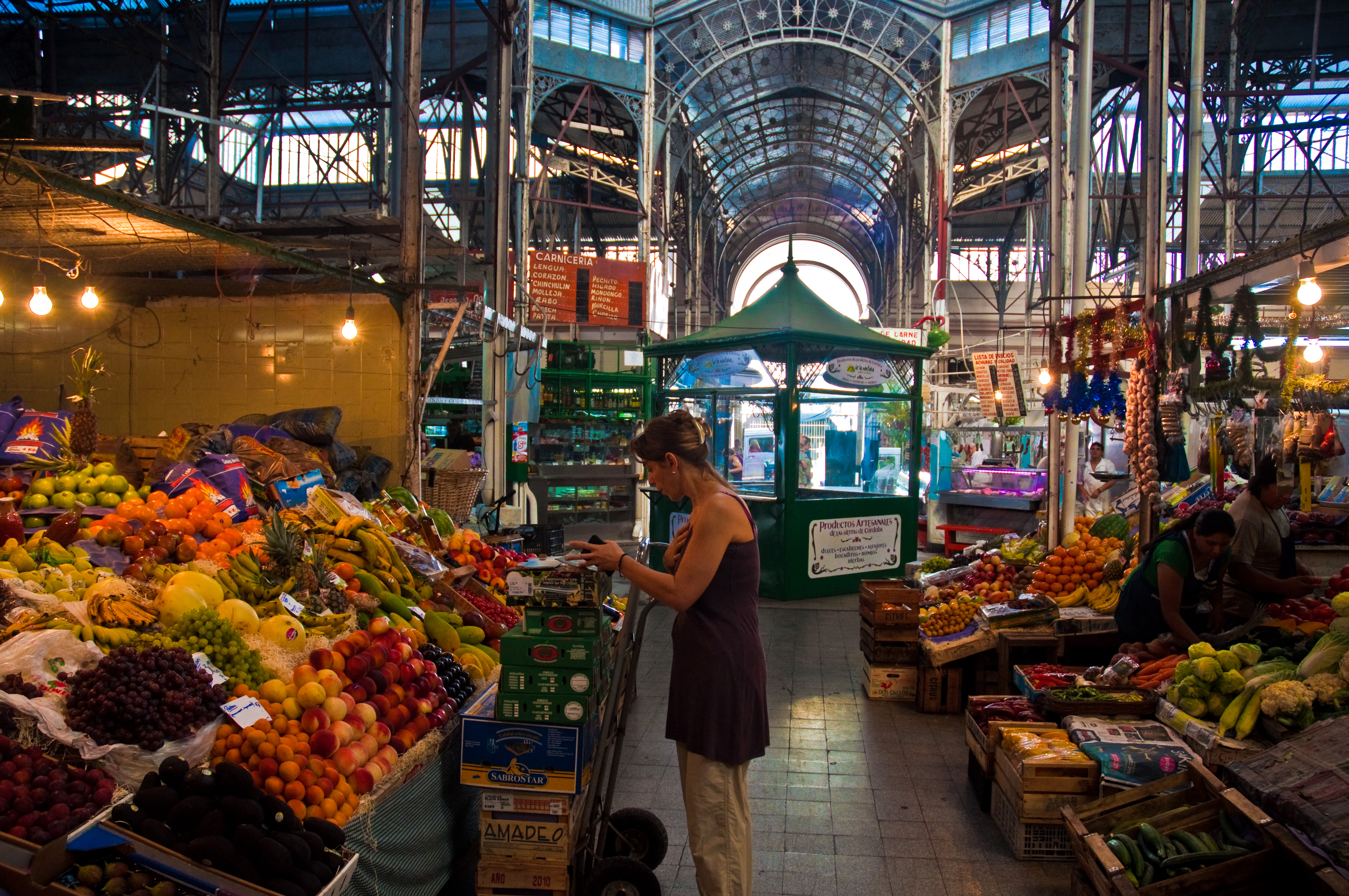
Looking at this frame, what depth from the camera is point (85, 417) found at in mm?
5473

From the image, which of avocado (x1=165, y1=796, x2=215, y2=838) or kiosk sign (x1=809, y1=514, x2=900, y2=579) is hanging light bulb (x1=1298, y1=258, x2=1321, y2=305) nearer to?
kiosk sign (x1=809, y1=514, x2=900, y2=579)

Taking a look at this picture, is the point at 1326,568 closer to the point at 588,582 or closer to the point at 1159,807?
the point at 1159,807

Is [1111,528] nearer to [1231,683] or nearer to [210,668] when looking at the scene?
[1231,683]

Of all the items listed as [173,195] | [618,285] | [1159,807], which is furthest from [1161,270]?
[173,195]

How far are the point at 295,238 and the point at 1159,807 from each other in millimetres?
8340

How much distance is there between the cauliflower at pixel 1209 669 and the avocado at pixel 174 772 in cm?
408

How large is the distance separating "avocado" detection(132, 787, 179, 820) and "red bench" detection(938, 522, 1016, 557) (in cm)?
1178

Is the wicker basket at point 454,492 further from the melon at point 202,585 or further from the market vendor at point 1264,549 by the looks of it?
the market vendor at point 1264,549

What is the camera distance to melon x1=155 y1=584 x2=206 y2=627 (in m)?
3.46

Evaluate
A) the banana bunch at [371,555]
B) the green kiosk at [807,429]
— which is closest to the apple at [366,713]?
the banana bunch at [371,555]

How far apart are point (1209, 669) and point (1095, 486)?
10.2 metres

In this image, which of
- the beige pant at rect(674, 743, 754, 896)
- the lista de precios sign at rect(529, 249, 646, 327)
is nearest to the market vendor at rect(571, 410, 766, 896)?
the beige pant at rect(674, 743, 754, 896)

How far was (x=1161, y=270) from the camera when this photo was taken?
626 cm

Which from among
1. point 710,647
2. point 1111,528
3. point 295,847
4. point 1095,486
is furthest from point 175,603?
point 1095,486
